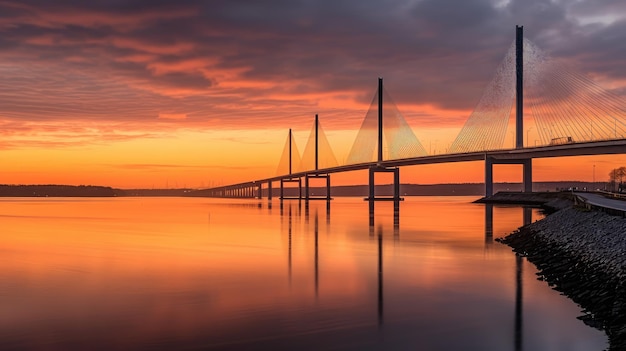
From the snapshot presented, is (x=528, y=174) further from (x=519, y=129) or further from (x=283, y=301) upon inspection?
(x=283, y=301)

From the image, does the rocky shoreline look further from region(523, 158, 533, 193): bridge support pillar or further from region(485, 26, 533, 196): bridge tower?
region(523, 158, 533, 193): bridge support pillar

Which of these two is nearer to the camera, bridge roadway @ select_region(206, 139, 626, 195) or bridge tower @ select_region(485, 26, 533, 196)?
bridge roadway @ select_region(206, 139, 626, 195)

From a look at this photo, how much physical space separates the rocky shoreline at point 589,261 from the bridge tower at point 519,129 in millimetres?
45734

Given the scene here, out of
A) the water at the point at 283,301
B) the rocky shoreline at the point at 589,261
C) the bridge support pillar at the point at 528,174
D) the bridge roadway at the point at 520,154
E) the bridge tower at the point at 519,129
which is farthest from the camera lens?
the bridge support pillar at the point at 528,174

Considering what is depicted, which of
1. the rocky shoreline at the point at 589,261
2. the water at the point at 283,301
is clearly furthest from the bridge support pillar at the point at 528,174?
the water at the point at 283,301

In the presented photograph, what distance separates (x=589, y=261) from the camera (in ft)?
58.5

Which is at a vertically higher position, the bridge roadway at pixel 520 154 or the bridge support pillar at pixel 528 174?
the bridge roadway at pixel 520 154

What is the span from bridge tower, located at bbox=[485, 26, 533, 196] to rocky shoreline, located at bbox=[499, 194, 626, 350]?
4573cm

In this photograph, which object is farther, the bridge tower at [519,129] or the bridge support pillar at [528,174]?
the bridge support pillar at [528,174]

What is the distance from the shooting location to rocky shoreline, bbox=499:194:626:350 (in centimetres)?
1275

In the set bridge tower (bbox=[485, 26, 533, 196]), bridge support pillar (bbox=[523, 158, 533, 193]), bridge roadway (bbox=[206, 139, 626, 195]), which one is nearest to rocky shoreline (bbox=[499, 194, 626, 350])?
bridge roadway (bbox=[206, 139, 626, 195])

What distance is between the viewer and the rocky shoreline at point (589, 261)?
1275 cm

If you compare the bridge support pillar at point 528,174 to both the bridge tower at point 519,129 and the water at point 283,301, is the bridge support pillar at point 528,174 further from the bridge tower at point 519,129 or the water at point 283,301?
the water at point 283,301

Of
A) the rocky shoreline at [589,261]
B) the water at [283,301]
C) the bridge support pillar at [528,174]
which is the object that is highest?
the bridge support pillar at [528,174]
